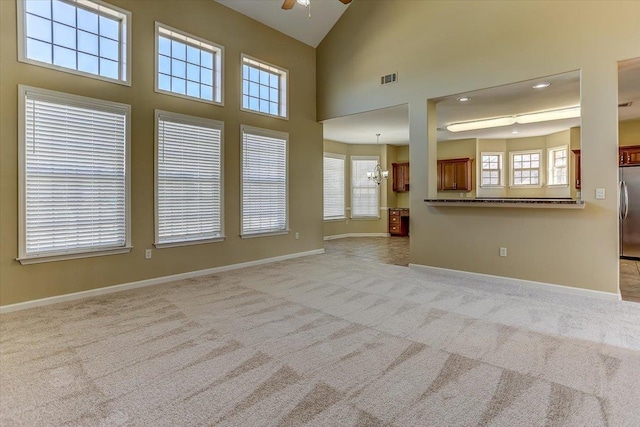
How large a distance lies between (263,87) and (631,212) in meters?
7.24

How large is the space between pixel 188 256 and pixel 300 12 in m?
4.74

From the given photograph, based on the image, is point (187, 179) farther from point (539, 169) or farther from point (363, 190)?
point (539, 169)

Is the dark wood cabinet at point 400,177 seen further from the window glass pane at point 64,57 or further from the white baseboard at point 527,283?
the window glass pane at point 64,57

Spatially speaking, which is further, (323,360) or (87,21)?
(87,21)

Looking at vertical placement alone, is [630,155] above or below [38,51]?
below

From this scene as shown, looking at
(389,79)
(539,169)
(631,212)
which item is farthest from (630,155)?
(389,79)

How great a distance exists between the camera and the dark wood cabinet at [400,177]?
34.2 ft

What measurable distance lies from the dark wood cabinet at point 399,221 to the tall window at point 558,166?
3.80 meters

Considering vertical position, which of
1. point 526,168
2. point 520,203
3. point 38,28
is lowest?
point 520,203

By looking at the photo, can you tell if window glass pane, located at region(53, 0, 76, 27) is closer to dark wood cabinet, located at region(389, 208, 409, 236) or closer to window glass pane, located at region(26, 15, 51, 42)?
window glass pane, located at region(26, 15, 51, 42)

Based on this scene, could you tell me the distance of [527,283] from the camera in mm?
4605

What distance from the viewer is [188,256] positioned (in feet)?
16.9

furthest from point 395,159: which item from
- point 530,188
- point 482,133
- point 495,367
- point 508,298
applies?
point 495,367

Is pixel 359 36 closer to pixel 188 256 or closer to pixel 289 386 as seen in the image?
pixel 188 256
